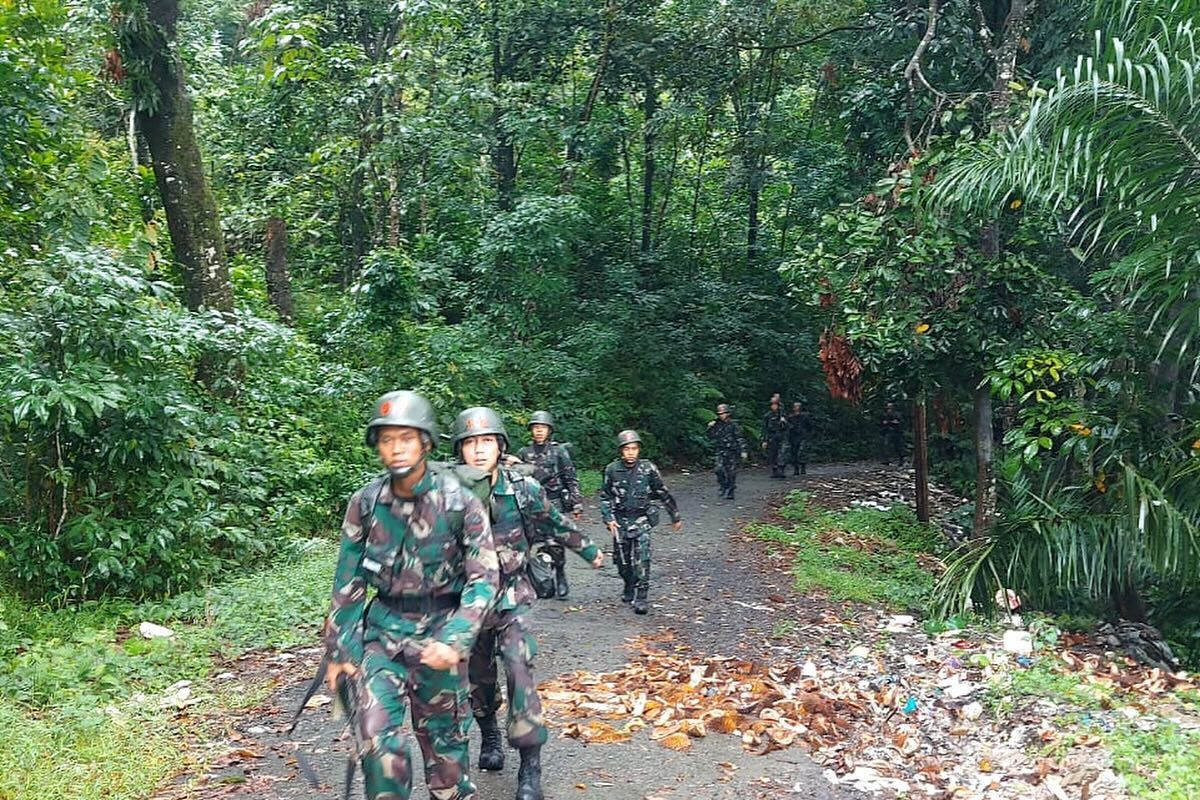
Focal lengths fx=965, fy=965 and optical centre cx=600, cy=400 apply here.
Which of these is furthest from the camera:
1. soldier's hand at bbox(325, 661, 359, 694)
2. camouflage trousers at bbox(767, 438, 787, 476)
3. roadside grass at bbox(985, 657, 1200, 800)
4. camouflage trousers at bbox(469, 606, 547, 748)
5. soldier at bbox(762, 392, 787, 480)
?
camouflage trousers at bbox(767, 438, 787, 476)

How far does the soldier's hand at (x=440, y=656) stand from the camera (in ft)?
12.4

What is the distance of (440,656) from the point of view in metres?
3.78

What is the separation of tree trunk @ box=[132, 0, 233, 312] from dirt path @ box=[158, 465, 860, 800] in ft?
17.3

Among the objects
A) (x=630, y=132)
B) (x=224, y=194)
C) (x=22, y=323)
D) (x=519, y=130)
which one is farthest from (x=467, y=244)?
(x=22, y=323)

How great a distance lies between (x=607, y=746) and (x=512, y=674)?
129 cm

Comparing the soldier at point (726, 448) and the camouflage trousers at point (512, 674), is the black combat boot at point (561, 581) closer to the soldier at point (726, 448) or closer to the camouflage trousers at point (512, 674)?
the camouflage trousers at point (512, 674)

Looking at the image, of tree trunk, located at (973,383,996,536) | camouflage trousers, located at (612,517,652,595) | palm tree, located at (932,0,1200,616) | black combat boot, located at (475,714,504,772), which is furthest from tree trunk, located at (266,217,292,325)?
black combat boot, located at (475,714,504,772)

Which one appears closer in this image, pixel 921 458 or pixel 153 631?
pixel 153 631

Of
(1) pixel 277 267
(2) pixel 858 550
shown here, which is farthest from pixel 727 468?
(1) pixel 277 267

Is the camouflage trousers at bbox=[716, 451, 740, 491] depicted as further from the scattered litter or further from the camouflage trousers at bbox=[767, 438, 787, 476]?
the scattered litter

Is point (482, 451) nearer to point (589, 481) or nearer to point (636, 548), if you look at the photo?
point (636, 548)

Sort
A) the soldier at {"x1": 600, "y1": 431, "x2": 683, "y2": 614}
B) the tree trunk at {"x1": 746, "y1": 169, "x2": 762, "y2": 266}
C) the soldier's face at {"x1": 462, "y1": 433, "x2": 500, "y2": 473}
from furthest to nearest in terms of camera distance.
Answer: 1. the tree trunk at {"x1": 746, "y1": 169, "x2": 762, "y2": 266}
2. the soldier at {"x1": 600, "y1": 431, "x2": 683, "y2": 614}
3. the soldier's face at {"x1": 462, "y1": 433, "x2": 500, "y2": 473}

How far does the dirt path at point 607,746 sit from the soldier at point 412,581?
1.21m

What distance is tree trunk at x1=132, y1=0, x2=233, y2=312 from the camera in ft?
34.6
